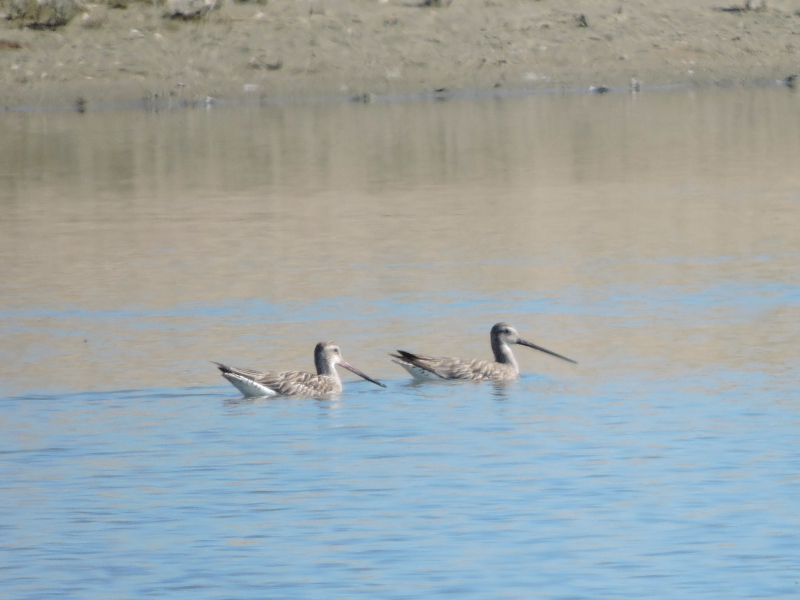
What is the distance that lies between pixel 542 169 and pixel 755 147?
4191mm

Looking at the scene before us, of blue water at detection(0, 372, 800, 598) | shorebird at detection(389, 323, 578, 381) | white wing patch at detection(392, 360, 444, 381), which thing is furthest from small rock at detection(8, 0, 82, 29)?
blue water at detection(0, 372, 800, 598)

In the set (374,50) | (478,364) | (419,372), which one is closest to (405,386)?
(419,372)

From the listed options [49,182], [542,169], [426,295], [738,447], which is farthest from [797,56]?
[738,447]

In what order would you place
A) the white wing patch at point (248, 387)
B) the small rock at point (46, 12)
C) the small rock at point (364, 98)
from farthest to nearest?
the small rock at point (46, 12), the small rock at point (364, 98), the white wing patch at point (248, 387)

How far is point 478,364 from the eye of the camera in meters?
13.1

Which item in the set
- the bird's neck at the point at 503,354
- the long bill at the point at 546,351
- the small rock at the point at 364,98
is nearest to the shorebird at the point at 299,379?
the bird's neck at the point at 503,354

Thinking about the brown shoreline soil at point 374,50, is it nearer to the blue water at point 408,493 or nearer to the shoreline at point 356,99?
the shoreline at point 356,99

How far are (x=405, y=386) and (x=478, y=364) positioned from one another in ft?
2.07

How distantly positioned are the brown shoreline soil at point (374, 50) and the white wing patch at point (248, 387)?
25132 mm

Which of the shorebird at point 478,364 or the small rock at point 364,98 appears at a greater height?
the small rock at point 364,98

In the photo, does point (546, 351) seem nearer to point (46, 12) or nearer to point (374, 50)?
point (374, 50)

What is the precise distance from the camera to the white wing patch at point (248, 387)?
1198cm

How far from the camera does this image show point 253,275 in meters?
17.5

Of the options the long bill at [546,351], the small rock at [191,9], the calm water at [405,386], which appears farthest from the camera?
the small rock at [191,9]
